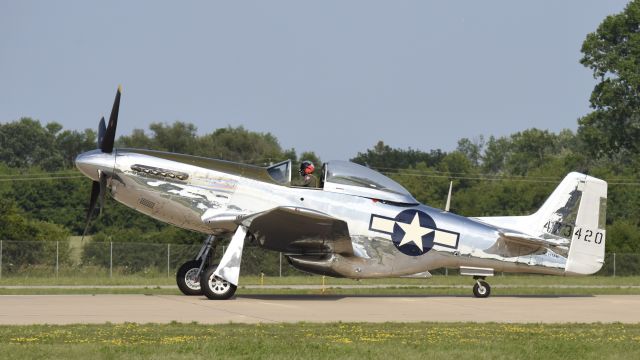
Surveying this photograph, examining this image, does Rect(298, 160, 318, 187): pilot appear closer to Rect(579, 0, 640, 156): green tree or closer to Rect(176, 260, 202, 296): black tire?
Rect(176, 260, 202, 296): black tire

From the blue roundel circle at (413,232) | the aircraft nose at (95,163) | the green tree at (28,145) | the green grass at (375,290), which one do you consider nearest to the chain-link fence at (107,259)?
the green grass at (375,290)

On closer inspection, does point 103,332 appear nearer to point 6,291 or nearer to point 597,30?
point 6,291

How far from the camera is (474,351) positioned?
1241 cm

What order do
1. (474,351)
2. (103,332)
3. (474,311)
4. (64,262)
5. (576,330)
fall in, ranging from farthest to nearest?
(64,262) < (474,311) < (576,330) < (103,332) < (474,351)

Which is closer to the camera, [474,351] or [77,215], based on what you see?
[474,351]

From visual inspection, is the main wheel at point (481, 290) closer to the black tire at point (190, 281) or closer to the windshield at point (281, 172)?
the windshield at point (281, 172)

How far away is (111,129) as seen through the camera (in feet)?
63.4

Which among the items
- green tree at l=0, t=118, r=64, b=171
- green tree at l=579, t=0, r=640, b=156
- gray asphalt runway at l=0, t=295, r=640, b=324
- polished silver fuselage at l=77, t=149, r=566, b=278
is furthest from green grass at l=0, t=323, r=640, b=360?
green tree at l=0, t=118, r=64, b=171

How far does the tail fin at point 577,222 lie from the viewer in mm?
21781

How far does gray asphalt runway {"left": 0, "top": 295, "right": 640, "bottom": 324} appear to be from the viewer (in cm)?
1616

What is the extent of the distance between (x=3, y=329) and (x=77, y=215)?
53.8 m

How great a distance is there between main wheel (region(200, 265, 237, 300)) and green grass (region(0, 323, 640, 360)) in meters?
4.13

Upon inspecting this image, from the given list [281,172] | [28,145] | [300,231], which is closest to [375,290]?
A: [300,231]

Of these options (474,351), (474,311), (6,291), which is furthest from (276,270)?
(474,351)
